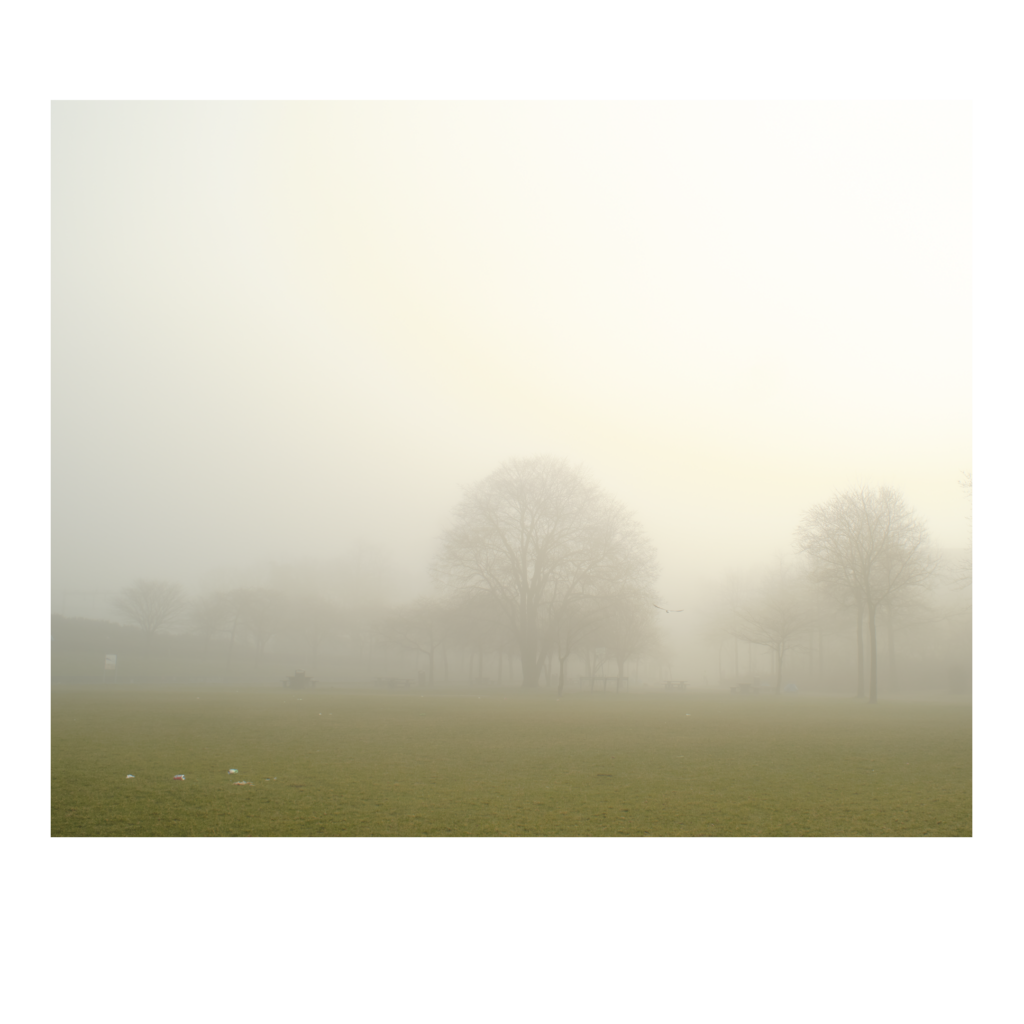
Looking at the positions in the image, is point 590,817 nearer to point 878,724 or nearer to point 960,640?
point 878,724

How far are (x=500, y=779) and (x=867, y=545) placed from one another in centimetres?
3275

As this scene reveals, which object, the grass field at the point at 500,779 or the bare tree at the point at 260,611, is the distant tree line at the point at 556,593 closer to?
the bare tree at the point at 260,611

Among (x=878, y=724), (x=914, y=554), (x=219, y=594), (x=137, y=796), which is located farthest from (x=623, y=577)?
(x=137, y=796)

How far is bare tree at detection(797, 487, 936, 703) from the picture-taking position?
3647 cm

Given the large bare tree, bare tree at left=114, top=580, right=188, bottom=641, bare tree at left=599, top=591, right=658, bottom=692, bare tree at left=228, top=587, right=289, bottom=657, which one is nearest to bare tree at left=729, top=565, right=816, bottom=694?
bare tree at left=599, top=591, right=658, bottom=692

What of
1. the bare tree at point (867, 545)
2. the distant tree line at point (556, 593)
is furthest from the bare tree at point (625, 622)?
the bare tree at point (867, 545)

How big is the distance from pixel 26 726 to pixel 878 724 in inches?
883

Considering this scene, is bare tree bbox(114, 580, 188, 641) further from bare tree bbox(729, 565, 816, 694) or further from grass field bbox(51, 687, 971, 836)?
bare tree bbox(729, 565, 816, 694)

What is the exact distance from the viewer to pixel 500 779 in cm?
1091

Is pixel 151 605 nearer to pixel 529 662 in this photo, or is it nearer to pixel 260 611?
pixel 260 611

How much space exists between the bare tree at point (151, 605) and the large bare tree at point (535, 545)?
87.7 feet

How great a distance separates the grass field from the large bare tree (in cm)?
2585

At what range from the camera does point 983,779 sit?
33.2ft

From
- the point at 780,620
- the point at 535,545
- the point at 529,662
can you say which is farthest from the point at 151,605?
the point at 780,620
